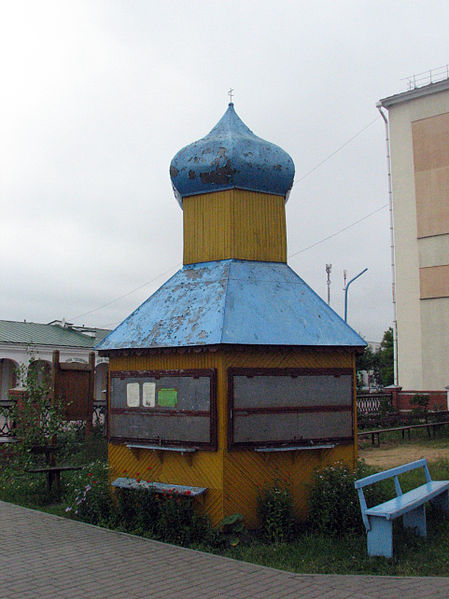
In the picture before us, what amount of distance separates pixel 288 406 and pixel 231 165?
3.46 m

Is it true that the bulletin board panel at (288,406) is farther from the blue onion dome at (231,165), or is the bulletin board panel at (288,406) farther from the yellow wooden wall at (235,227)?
the blue onion dome at (231,165)

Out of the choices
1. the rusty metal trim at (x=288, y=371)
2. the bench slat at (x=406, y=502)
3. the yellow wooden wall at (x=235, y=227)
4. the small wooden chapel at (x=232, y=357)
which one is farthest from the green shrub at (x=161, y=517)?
the yellow wooden wall at (x=235, y=227)

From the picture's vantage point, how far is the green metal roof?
31295 millimetres

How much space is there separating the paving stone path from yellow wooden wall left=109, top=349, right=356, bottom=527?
2.92 ft

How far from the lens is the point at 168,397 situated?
8.20 meters

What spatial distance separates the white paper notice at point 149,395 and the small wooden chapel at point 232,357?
2cm

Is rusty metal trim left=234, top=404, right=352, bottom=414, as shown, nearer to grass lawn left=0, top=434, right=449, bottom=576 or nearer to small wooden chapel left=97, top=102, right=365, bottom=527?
small wooden chapel left=97, top=102, right=365, bottom=527

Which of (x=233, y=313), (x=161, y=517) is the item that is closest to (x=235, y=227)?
(x=233, y=313)

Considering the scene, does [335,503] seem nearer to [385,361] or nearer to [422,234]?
[422,234]

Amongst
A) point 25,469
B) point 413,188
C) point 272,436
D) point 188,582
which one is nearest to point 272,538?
point 272,436

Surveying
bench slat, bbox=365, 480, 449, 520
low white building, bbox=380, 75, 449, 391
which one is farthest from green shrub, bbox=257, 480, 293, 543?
low white building, bbox=380, 75, 449, 391

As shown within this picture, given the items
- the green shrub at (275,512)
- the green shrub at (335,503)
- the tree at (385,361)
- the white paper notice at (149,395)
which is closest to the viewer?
the green shrub at (275,512)

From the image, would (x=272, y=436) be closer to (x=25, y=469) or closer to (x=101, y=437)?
(x=25, y=469)

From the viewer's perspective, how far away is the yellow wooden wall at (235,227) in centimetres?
910
